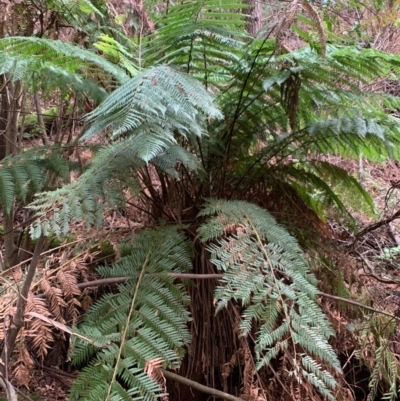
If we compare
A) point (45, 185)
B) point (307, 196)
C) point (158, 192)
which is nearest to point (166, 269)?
point (158, 192)

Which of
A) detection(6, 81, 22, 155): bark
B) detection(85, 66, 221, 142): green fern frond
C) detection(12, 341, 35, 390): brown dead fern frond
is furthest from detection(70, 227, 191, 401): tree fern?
detection(6, 81, 22, 155): bark

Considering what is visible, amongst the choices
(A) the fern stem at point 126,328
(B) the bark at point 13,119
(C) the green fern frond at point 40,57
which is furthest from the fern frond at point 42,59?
(B) the bark at point 13,119

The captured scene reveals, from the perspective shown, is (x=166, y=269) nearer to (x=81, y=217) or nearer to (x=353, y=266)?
(x=81, y=217)

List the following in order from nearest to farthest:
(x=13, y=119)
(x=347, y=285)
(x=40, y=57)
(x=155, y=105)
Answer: (x=155, y=105) < (x=40, y=57) < (x=347, y=285) < (x=13, y=119)

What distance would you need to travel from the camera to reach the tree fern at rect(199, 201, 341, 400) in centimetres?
82

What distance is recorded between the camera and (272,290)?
2.84 ft

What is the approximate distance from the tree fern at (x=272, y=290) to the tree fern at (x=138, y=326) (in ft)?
0.45

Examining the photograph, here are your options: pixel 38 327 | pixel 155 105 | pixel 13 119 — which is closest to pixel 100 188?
pixel 155 105

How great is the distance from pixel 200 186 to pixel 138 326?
600 mm

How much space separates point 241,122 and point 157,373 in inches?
36.3

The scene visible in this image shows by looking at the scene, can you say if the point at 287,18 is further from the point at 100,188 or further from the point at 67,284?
the point at 67,284

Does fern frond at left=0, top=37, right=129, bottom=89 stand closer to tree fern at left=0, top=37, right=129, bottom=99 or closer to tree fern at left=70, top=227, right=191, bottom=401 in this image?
tree fern at left=0, top=37, right=129, bottom=99

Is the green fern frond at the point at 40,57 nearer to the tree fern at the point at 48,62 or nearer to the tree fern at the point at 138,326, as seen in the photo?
the tree fern at the point at 48,62

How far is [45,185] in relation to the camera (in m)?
1.43
